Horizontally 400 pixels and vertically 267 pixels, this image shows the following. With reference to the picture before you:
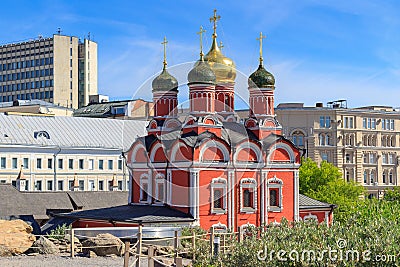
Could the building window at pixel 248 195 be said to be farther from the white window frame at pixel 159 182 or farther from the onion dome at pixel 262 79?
the onion dome at pixel 262 79

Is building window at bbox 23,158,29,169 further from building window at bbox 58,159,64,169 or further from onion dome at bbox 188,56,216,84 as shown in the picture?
onion dome at bbox 188,56,216,84

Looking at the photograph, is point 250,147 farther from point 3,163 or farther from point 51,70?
point 51,70

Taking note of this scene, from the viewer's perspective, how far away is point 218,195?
1423 inches

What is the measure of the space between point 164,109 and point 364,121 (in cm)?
3517

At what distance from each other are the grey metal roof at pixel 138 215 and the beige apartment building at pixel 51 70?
59.4 m

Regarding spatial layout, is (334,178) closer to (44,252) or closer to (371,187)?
(371,187)

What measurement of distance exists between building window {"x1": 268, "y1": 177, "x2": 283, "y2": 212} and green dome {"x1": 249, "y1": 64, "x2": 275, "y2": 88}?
5.66m

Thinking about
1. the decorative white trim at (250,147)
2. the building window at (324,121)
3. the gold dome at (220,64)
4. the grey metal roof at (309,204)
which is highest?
→ the gold dome at (220,64)

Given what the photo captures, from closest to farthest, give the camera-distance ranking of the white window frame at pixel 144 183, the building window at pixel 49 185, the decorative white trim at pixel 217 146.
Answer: the decorative white trim at pixel 217 146 → the white window frame at pixel 144 183 → the building window at pixel 49 185

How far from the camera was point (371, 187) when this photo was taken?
70188 millimetres

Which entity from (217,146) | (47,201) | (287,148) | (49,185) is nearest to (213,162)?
(217,146)

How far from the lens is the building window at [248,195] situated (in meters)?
37.1

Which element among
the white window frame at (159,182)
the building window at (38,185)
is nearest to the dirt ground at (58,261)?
the white window frame at (159,182)

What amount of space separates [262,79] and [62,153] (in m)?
22.4
